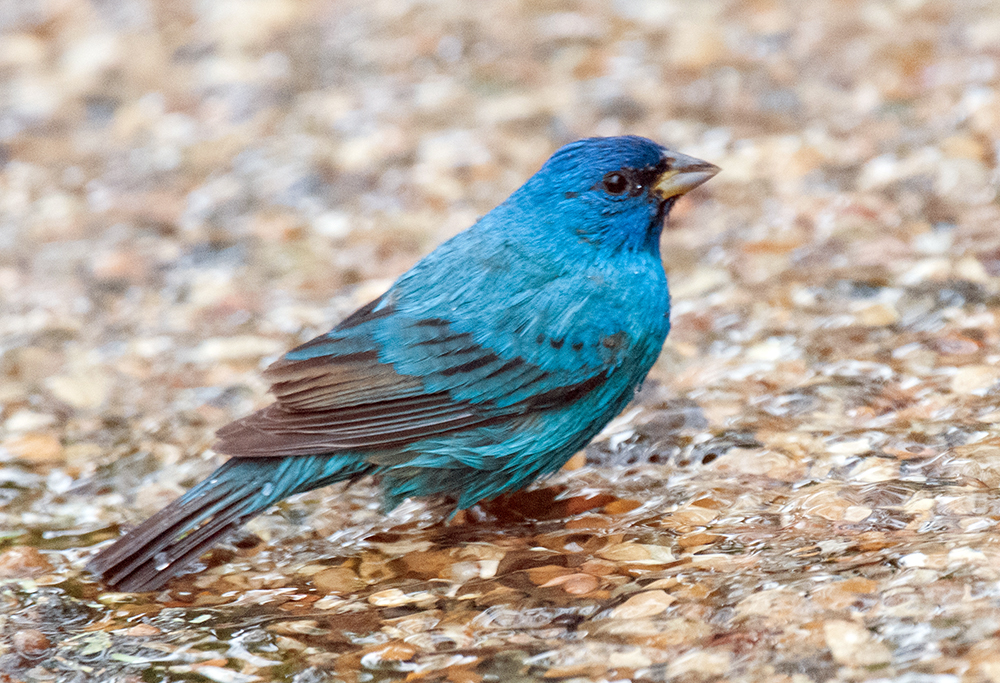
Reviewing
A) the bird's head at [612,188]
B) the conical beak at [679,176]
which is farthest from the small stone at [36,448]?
the conical beak at [679,176]

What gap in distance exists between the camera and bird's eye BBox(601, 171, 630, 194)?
12.1ft

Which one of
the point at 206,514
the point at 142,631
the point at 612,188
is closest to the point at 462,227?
the point at 612,188

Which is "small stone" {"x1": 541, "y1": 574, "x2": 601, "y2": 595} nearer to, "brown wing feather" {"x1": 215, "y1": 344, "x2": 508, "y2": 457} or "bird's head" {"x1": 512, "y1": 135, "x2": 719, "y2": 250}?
"brown wing feather" {"x1": 215, "y1": 344, "x2": 508, "y2": 457}

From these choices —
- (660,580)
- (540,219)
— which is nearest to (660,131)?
(540,219)

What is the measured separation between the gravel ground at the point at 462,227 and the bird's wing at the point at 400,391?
1.26ft

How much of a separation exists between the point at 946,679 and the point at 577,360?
1391 mm

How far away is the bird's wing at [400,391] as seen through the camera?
3.37 m

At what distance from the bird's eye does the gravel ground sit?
829 mm

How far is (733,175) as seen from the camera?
216 inches

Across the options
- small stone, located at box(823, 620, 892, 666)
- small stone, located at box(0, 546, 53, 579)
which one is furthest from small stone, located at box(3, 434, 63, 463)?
small stone, located at box(823, 620, 892, 666)

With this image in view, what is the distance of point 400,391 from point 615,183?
3.24 feet

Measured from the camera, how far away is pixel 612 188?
369cm

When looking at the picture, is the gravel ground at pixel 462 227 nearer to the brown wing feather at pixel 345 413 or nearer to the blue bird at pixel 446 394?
the blue bird at pixel 446 394

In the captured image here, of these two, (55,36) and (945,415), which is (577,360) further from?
(55,36)
